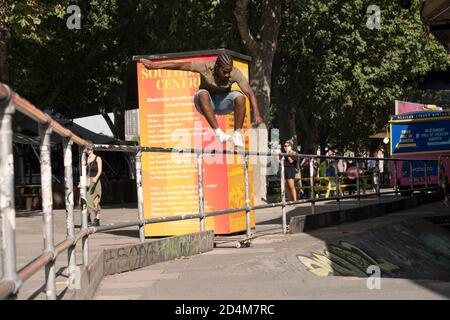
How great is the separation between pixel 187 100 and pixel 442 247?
6579 mm

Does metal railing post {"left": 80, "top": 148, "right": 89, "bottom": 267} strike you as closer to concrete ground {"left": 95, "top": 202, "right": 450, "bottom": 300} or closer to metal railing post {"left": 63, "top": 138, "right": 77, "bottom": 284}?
concrete ground {"left": 95, "top": 202, "right": 450, "bottom": 300}

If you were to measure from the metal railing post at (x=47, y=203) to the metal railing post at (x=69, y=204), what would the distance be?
85cm

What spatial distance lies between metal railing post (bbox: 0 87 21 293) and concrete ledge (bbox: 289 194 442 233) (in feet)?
29.8

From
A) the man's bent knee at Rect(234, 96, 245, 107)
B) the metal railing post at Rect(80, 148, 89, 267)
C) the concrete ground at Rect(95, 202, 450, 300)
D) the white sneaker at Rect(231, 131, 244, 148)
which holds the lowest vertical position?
the concrete ground at Rect(95, 202, 450, 300)

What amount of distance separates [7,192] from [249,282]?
3.87 metres

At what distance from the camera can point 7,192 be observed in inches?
134

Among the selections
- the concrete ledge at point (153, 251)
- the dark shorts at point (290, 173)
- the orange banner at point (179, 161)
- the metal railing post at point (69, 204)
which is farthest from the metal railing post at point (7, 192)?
the dark shorts at point (290, 173)

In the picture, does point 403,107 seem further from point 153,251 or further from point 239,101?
point 153,251

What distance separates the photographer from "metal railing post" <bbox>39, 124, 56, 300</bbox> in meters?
4.63

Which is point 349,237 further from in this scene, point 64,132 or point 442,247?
point 64,132

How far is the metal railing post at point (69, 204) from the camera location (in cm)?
562

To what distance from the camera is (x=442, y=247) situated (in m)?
15.6

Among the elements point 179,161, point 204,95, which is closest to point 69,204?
point 204,95
